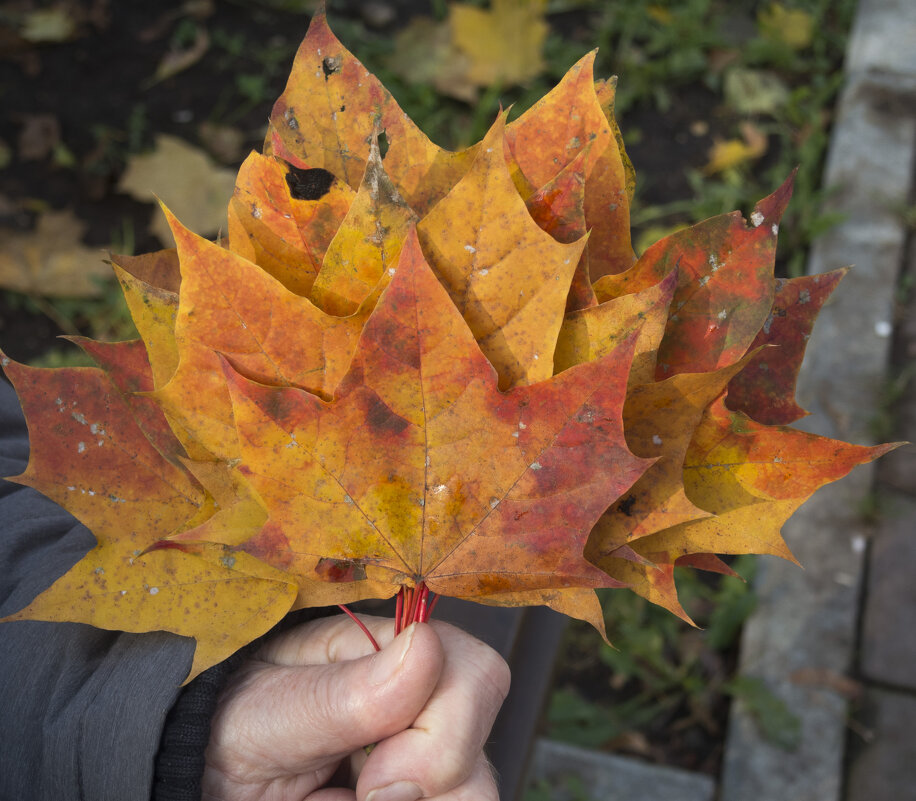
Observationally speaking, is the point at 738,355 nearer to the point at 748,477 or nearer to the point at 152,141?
the point at 748,477

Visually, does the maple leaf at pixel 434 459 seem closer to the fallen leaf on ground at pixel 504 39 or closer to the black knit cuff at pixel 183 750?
the black knit cuff at pixel 183 750

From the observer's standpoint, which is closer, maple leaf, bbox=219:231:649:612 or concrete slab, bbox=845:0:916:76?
maple leaf, bbox=219:231:649:612

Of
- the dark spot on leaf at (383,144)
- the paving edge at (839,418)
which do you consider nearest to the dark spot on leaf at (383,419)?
the dark spot on leaf at (383,144)

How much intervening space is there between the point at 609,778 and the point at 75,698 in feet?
3.80

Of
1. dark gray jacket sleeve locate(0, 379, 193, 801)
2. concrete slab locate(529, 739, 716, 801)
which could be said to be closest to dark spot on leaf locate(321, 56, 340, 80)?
dark gray jacket sleeve locate(0, 379, 193, 801)

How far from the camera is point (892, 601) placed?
175 centimetres

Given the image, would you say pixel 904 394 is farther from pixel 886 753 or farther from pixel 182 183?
pixel 182 183

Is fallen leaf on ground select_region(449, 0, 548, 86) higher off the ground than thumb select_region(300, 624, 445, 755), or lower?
higher

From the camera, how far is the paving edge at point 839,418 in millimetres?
1613

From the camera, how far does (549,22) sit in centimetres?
255

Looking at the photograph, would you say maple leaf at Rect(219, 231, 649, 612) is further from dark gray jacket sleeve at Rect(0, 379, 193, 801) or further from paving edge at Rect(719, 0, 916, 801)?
paving edge at Rect(719, 0, 916, 801)

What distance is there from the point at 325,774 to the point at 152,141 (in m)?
1.95

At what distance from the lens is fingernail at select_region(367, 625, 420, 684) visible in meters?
0.70

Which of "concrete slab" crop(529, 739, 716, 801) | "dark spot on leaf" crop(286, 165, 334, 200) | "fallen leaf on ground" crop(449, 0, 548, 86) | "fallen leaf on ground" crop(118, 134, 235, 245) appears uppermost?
"fallen leaf on ground" crop(449, 0, 548, 86)
